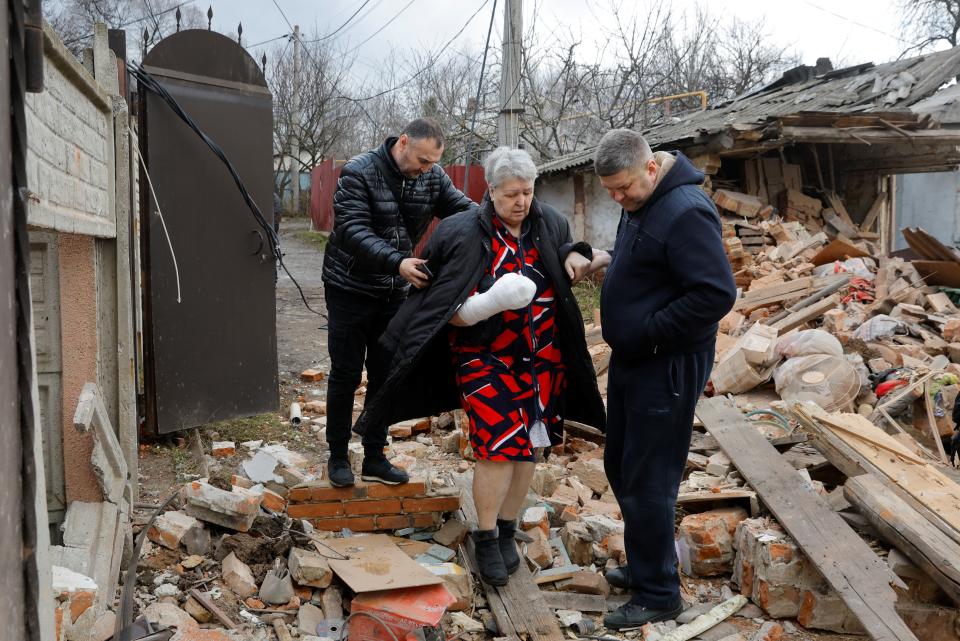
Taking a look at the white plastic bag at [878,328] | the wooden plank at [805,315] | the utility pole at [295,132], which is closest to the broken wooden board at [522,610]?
the wooden plank at [805,315]

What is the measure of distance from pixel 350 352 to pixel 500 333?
0.85 meters

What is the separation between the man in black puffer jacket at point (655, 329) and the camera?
3.20m

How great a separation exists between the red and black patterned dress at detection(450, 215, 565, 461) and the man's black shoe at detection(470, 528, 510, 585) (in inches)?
16.2

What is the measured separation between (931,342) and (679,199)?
20.3 ft

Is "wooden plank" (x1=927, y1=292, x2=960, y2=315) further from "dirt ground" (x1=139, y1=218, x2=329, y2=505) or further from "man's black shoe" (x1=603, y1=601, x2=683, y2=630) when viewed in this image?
"man's black shoe" (x1=603, y1=601, x2=683, y2=630)

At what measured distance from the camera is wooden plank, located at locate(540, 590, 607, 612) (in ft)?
12.2

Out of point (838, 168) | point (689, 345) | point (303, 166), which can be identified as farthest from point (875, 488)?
point (303, 166)

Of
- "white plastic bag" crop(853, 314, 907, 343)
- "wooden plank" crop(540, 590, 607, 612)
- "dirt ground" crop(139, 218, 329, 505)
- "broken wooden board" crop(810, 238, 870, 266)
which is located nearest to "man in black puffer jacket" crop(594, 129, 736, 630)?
"wooden plank" crop(540, 590, 607, 612)

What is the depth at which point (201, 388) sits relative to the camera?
19.0ft

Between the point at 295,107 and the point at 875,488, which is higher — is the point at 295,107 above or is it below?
above

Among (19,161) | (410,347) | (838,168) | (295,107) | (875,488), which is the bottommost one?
(875,488)

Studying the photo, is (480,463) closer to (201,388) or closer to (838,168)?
(201,388)

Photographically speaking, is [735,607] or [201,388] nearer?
[735,607]

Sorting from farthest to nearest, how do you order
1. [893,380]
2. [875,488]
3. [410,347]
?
1. [893,380]
2. [875,488]
3. [410,347]
